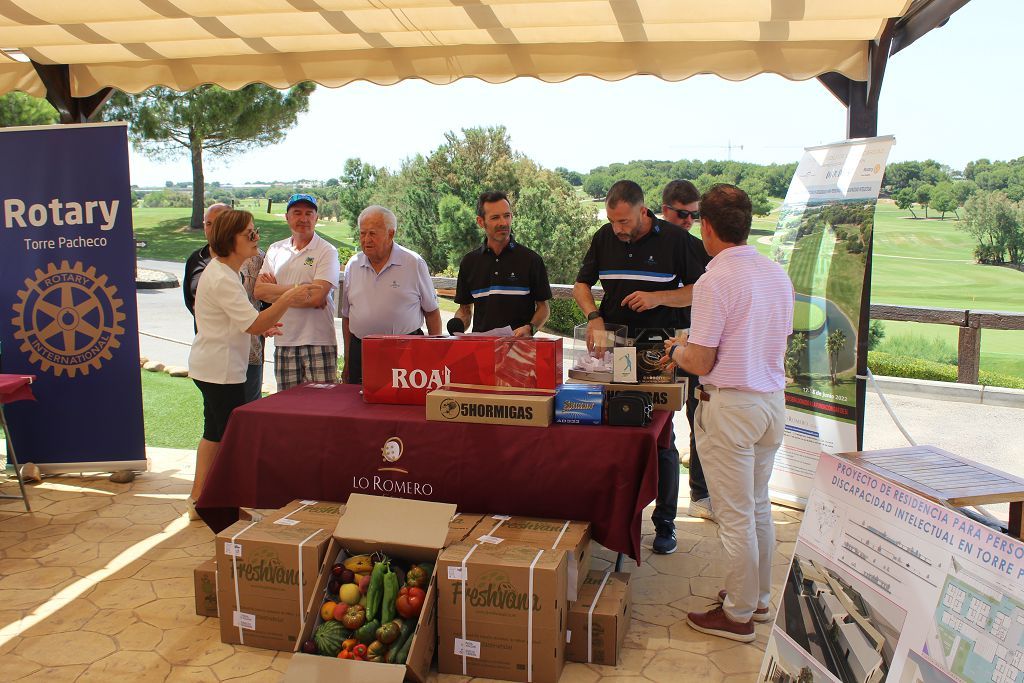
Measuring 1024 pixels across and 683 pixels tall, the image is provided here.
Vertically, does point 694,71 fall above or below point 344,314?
above

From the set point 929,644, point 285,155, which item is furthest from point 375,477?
point 285,155

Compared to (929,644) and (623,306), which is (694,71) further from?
(929,644)

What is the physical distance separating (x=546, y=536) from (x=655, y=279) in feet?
4.55

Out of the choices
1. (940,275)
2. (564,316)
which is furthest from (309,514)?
(940,275)

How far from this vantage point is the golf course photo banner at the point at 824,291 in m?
4.04

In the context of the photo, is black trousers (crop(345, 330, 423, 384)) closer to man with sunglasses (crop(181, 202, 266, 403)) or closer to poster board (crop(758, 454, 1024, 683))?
man with sunglasses (crop(181, 202, 266, 403))

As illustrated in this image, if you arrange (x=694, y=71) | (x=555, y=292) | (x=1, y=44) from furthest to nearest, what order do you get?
(x=555, y=292) < (x=1, y=44) < (x=694, y=71)

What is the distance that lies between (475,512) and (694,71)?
8.50 feet

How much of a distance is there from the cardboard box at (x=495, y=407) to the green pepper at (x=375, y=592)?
58 cm

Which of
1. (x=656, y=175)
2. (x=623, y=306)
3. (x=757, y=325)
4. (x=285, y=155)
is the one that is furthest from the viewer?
(x=285, y=155)

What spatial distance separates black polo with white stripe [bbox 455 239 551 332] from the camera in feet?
13.3

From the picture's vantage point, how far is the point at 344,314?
4.27 m

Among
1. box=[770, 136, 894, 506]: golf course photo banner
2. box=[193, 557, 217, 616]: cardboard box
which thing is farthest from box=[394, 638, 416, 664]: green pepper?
box=[770, 136, 894, 506]: golf course photo banner

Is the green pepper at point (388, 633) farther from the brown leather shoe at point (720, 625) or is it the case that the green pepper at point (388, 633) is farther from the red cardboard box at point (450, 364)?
the brown leather shoe at point (720, 625)
